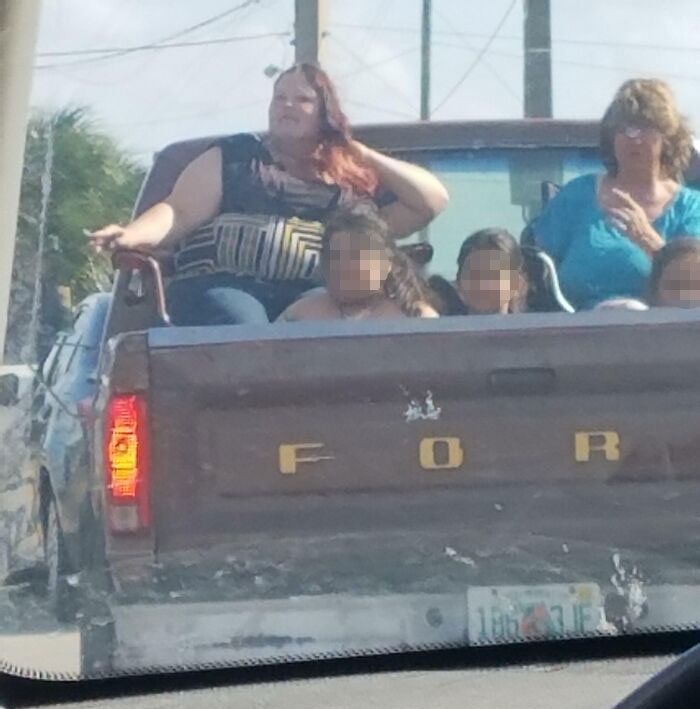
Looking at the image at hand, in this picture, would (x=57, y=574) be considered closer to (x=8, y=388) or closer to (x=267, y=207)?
(x=8, y=388)

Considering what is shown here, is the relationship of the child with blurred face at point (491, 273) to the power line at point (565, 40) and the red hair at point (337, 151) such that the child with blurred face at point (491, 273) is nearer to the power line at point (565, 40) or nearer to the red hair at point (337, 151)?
the red hair at point (337, 151)

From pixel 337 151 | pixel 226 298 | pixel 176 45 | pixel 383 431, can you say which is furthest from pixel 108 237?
pixel 383 431

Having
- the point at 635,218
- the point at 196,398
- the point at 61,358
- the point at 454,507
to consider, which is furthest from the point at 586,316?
the point at 61,358

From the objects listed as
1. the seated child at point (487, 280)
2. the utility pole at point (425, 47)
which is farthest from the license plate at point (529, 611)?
the utility pole at point (425, 47)

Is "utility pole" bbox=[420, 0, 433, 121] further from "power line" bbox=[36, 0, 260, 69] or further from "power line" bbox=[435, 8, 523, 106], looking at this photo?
"power line" bbox=[36, 0, 260, 69]

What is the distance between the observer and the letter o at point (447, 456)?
13.3ft

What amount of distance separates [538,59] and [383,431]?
92 cm

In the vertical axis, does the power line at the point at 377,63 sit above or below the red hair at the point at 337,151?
above

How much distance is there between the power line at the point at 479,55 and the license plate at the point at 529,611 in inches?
44.5

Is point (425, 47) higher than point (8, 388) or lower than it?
higher

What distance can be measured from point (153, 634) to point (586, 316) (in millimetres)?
1246

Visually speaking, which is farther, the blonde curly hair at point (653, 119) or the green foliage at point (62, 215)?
the blonde curly hair at point (653, 119)

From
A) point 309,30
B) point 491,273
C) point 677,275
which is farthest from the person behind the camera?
point 677,275

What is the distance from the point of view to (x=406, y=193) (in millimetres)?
4059
